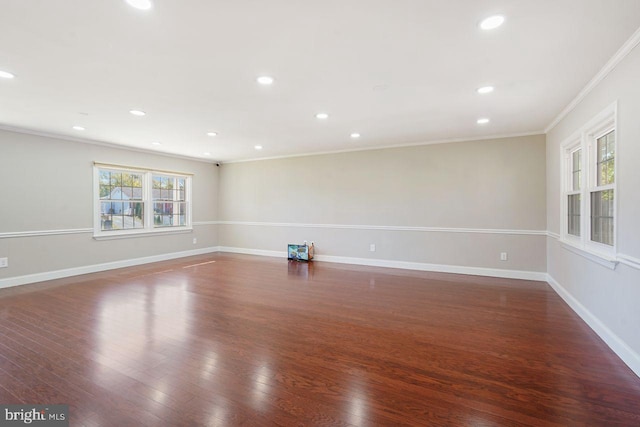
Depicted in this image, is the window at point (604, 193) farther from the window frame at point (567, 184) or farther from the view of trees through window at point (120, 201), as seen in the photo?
the view of trees through window at point (120, 201)

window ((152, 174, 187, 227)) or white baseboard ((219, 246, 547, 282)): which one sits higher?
window ((152, 174, 187, 227))

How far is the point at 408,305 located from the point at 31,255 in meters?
5.86

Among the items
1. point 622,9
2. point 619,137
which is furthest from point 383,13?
point 619,137

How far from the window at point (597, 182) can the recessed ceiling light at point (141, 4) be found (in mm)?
3621

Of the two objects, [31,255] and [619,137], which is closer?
[619,137]

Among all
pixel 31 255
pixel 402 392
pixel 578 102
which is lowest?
pixel 402 392

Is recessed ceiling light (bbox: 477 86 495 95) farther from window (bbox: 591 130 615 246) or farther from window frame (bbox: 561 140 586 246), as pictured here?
window frame (bbox: 561 140 586 246)

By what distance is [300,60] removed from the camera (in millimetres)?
2568

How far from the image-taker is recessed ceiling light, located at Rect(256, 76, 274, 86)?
2.90m

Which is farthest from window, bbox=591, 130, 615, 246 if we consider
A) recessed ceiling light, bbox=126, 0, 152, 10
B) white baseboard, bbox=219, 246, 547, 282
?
recessed ceiling light, bbox=126, 0, 152, 10

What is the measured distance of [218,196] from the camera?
27.7ft

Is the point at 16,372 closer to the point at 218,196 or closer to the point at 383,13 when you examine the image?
the point at 383,13

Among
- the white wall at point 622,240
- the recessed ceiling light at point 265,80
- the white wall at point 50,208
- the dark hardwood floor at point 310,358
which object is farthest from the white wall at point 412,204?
the recessed ceiling light at point 265,80

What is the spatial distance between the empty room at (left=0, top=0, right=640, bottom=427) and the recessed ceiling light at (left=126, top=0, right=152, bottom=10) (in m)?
0.01
